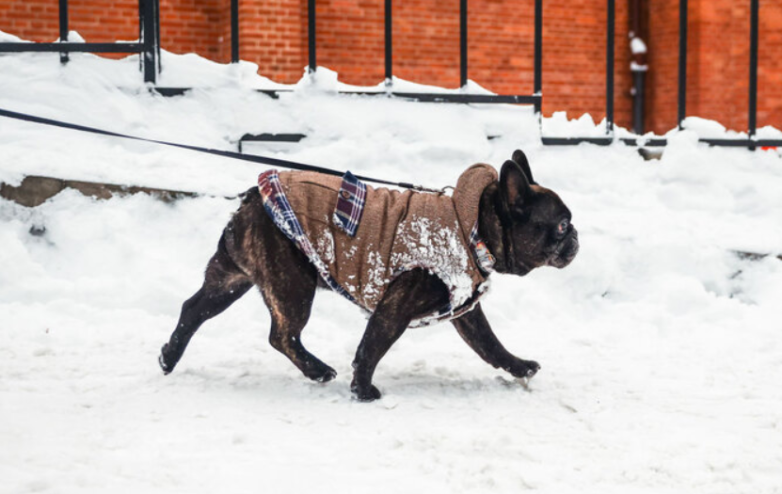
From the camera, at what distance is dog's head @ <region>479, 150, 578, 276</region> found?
11.4 ft

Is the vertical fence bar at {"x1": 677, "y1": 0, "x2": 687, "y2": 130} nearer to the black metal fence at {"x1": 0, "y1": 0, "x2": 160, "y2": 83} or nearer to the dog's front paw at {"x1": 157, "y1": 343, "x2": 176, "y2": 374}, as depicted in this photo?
the black metal fence at {"x1": 0, "y1": 0, "x2": 160, "y2": 83}

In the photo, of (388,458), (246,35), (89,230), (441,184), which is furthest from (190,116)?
(246,35)

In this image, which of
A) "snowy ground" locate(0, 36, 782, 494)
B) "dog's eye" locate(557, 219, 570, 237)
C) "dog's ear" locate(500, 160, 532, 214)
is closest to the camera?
"snowy ground" locate(0, 36, 782, 494)

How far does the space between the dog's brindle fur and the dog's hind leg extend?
0.5 inches

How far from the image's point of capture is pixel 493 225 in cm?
349

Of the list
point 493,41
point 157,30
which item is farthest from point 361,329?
point 493,41

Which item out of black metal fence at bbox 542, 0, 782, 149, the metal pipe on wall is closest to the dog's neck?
black metal fence at bbox 542, 0, 782, 149

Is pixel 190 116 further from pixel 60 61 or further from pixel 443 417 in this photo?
pixel 443 417

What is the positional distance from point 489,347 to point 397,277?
0.59 m

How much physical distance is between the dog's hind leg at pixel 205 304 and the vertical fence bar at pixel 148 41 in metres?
2.61

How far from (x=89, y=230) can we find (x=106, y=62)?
1507 mm

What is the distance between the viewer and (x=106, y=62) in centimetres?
588

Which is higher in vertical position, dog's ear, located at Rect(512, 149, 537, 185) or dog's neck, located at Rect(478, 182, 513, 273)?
dog's ear, located at Rect(512, 149, 537, 185)

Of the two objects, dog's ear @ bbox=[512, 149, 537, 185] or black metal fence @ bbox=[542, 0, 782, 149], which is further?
black metal fence @ bbox=[542, 0, 782, 149]
